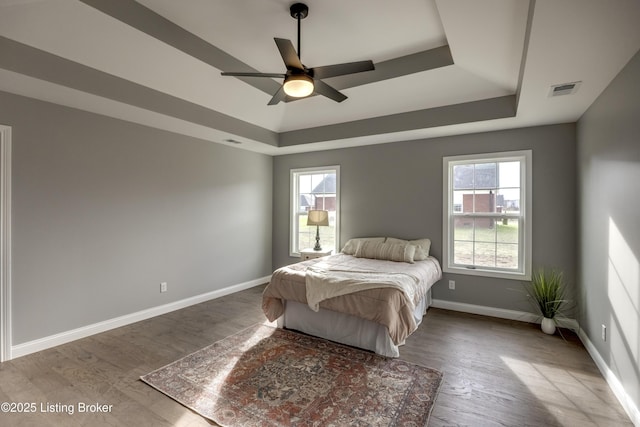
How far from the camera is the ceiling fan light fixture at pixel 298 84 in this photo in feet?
7.86

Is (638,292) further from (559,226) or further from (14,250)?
(14,250)

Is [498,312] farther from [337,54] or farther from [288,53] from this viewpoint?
[288,53]

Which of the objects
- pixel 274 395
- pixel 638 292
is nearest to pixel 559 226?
pixel 638 292

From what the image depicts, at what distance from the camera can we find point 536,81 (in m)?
2.48

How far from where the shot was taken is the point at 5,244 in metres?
2.74

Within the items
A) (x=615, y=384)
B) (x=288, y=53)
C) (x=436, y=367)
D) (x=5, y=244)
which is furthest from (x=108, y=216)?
(x=615, y=384)

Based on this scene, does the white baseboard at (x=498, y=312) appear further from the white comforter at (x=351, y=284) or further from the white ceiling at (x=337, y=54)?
the white ceiling at (x=337, y=54)

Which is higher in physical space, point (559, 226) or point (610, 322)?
point (559, 226)

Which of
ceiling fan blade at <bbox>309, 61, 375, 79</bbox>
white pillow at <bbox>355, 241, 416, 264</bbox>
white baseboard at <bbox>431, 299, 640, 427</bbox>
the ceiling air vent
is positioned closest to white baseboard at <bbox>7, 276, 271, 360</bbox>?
white pillow at <bbox>355, 241, 416, 264</bbox>

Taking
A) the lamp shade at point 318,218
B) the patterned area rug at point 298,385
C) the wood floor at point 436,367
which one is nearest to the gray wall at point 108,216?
the wood floor at point 436,367

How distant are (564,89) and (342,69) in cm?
194

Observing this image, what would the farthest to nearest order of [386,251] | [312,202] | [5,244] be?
[312,202] → [386,251] → [5,244]

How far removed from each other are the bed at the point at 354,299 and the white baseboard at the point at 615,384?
1.43m

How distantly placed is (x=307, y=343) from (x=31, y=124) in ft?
11.3
